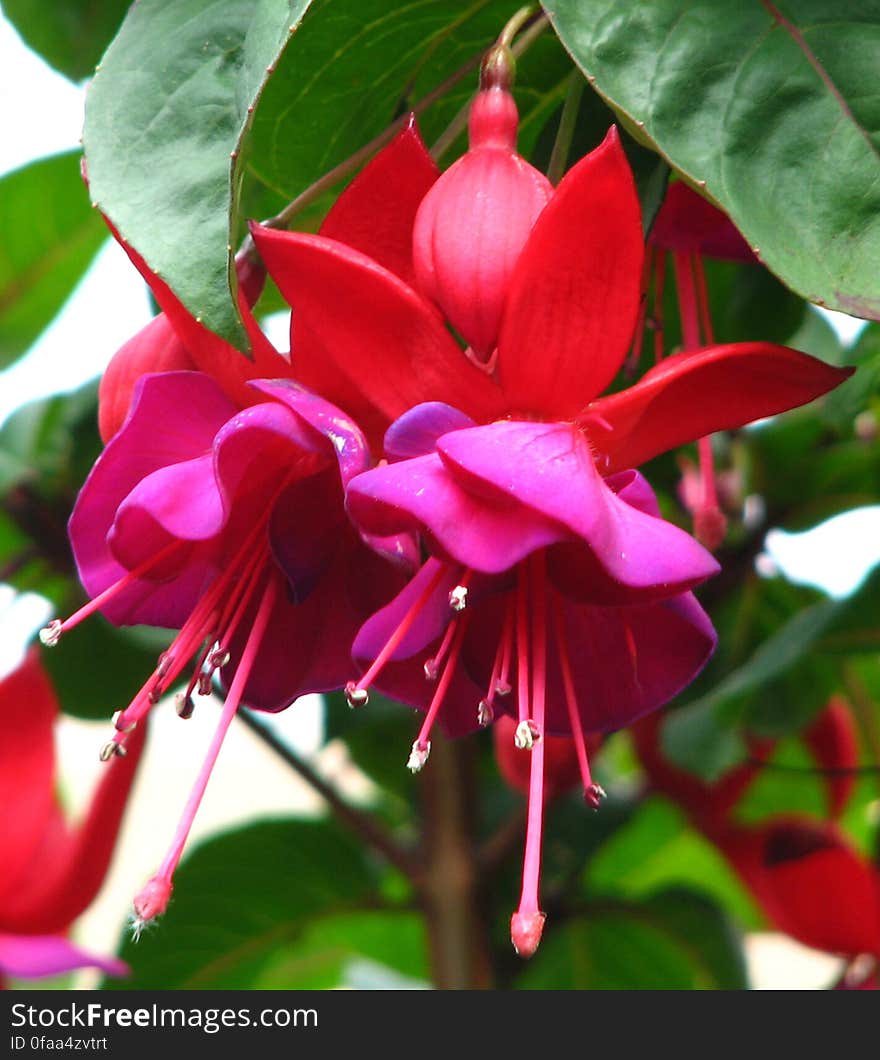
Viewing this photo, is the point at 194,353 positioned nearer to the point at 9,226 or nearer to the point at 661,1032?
the point at 661,1032

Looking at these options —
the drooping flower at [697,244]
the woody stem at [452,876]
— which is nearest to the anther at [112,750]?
the drooping flower at [697,244]

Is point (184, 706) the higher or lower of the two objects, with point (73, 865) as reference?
higher

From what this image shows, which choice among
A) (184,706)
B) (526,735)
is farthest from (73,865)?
(526,735)

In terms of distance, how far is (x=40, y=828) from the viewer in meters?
0.80

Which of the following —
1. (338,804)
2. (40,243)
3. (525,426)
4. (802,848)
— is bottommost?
(802,848)

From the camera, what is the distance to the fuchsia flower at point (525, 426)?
0.39m

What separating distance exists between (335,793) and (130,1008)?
0.98 ft

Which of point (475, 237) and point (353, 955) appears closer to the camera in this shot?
point (475, 237)

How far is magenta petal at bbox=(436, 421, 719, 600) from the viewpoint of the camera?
0.38 meters

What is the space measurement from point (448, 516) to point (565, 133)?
0.19 meters

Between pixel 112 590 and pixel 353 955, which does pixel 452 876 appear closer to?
pixel 353 955

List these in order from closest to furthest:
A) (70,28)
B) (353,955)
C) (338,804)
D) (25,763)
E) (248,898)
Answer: (70,28) < (25,763) < (338,804) < (248,898) < (353,955)

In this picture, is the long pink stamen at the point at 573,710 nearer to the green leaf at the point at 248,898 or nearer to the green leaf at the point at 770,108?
the green leaf at the point at 770,108

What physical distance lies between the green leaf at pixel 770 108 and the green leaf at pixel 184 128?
11cm
